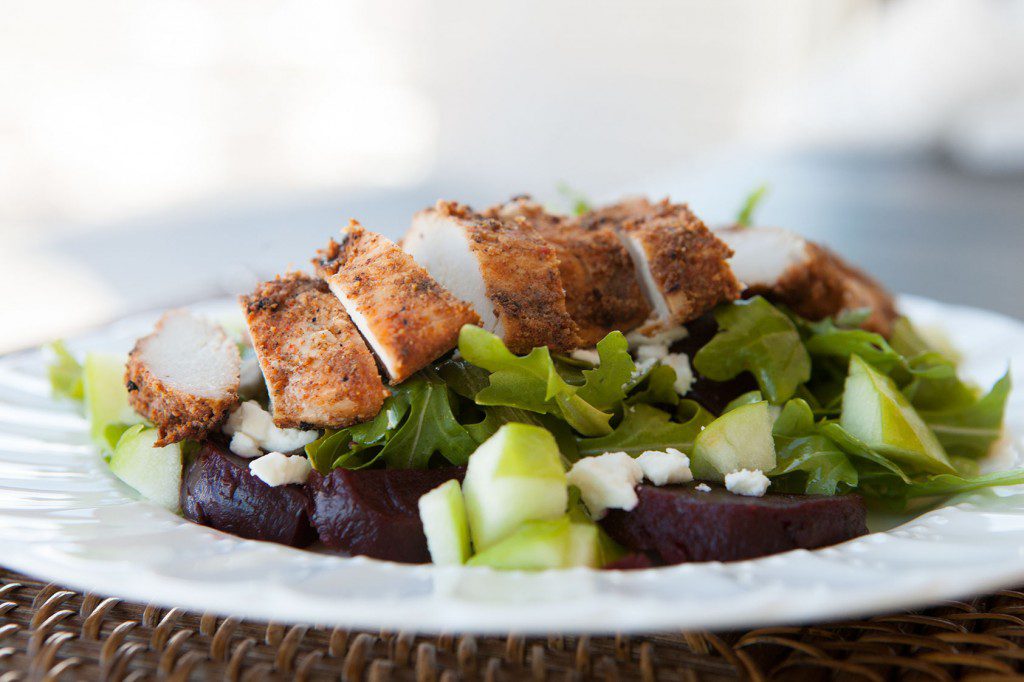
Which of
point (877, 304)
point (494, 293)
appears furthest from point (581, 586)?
point (877, 304)

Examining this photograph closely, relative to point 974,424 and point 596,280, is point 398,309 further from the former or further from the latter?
point 974,424

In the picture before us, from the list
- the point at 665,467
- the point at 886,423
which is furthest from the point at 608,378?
the point at 886,423

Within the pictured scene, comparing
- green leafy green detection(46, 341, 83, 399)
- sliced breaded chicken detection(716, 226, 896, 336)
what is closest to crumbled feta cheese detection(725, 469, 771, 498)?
sliced breaded chicken detection(716, 226, 896, 336)

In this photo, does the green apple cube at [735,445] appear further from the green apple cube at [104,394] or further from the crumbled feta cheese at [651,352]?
the green apple cube at [104,394]

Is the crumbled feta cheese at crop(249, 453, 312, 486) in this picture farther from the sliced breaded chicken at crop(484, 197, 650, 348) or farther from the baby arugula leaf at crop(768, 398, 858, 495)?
the baby arugula leaf at crop(768, 398, 858, 495)

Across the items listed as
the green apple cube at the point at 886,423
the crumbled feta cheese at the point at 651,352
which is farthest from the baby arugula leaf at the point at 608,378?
the green apple cube at the point at 886,423

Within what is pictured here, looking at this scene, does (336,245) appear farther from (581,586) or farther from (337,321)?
(581,586)
